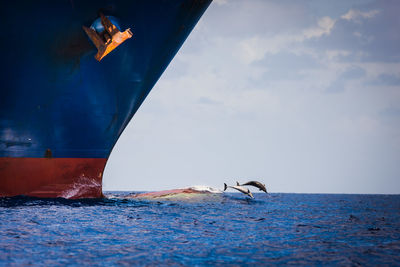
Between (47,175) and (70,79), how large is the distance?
405cm

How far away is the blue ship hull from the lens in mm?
10180

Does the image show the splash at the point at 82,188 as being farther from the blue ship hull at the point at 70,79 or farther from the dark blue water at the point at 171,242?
the dark blue water at the point at 171,242

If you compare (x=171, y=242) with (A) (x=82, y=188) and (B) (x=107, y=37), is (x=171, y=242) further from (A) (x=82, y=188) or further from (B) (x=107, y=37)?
(A) (x=82, y=188)

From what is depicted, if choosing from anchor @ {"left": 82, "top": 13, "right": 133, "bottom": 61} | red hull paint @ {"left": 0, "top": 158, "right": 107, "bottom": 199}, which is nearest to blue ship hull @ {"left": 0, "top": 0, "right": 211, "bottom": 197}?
red hull paint @ {"left": 0, "top": 158, "right": 107, "bottom": 199}

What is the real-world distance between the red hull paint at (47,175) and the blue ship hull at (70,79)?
0.04 meters

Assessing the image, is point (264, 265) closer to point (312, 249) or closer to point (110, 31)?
point (312, 249)

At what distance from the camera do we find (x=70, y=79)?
38.0 feet

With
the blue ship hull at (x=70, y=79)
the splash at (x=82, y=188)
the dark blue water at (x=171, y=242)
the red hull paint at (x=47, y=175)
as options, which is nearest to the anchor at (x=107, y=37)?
the blue ship hull at (x=70, y=79)

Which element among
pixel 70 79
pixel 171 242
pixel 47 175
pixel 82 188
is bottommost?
pixel 171 242

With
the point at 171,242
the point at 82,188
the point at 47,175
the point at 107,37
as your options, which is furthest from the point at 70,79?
the point at 171,242

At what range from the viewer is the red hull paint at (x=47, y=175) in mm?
12953

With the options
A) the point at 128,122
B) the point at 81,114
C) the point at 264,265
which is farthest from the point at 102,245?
the point at 128,122

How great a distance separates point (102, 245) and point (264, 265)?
10.1ft

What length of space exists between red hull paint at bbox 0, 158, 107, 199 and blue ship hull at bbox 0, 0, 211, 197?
36 millimetres
